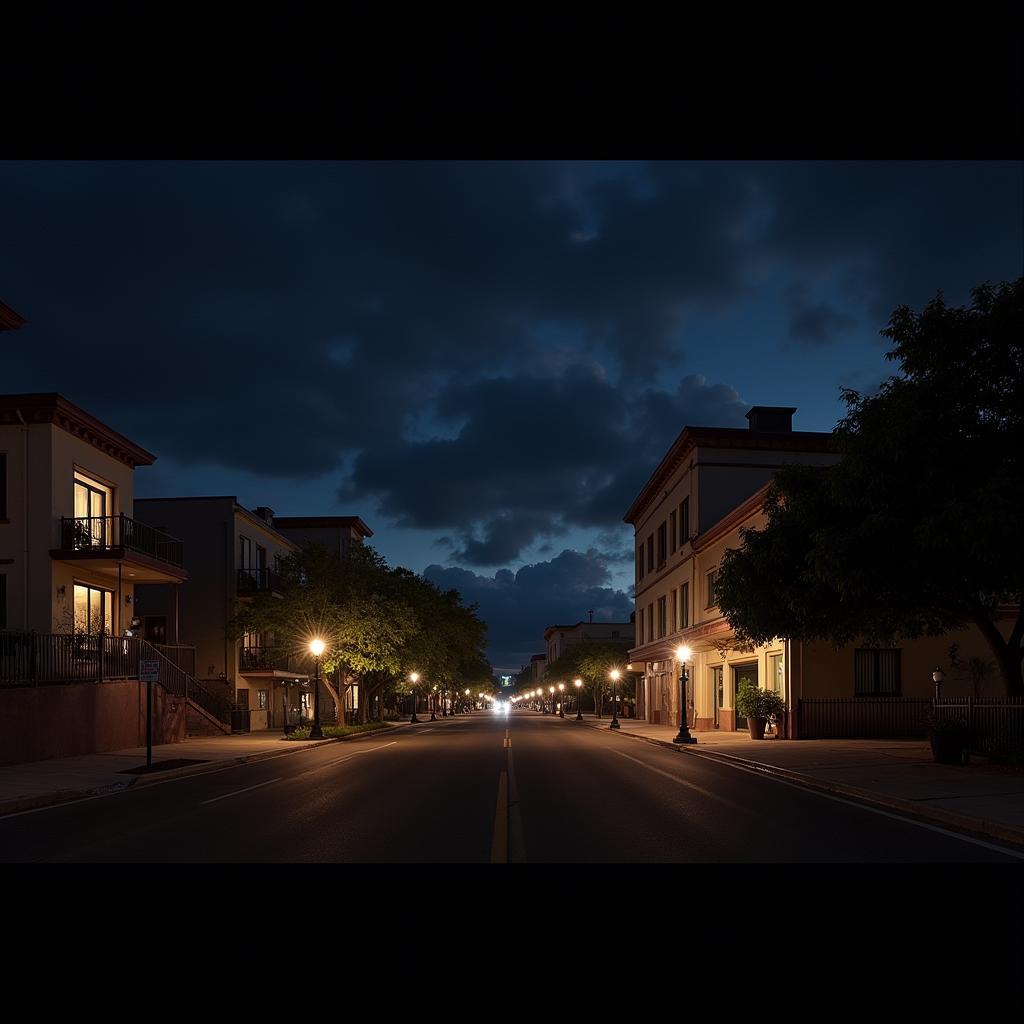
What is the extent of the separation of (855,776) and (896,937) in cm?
1308

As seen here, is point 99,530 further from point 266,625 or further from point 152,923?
point 152,923

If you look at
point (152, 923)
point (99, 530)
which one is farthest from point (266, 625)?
point (152, 923)

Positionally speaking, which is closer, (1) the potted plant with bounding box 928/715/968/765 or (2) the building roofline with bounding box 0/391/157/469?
(1) the potted plant with bounding box 928/715/968/765

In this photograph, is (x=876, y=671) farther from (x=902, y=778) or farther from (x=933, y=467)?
(x=933, y=467)

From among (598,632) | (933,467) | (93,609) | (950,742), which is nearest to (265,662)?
(93,609)

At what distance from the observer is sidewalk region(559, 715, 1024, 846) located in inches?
514

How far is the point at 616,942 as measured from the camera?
6543mm

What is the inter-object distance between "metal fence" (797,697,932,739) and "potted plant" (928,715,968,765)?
41.5 feet

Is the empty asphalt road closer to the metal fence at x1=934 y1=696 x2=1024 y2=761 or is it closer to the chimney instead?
the metal fence at x1=934 y1=696 x2=1024 y2=761

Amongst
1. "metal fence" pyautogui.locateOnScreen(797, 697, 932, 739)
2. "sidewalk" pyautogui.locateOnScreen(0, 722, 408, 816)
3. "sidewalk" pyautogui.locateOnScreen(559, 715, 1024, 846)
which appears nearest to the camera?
"sidewalk" pyautogui.locateOnScreen(559, 715, 1024, 846)

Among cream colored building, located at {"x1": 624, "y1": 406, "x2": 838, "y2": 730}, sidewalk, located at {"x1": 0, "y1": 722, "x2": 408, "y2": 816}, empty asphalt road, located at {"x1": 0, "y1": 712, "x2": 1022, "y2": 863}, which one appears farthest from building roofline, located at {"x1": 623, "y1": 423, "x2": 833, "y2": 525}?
empty asphalt road, located at {"x1": 0, "y1": 712, "x2": 1022, "y2": 863}

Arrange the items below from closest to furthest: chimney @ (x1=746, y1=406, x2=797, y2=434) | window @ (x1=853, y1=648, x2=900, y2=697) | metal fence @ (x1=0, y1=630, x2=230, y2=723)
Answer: metal fence @ (x1=0, y1=630, x2=230, y2=723) < window @ (x1=853, y1=648, x2=900, y2=697) < chimney @ (x1=746, y1=406, x2=797, y2=434)
